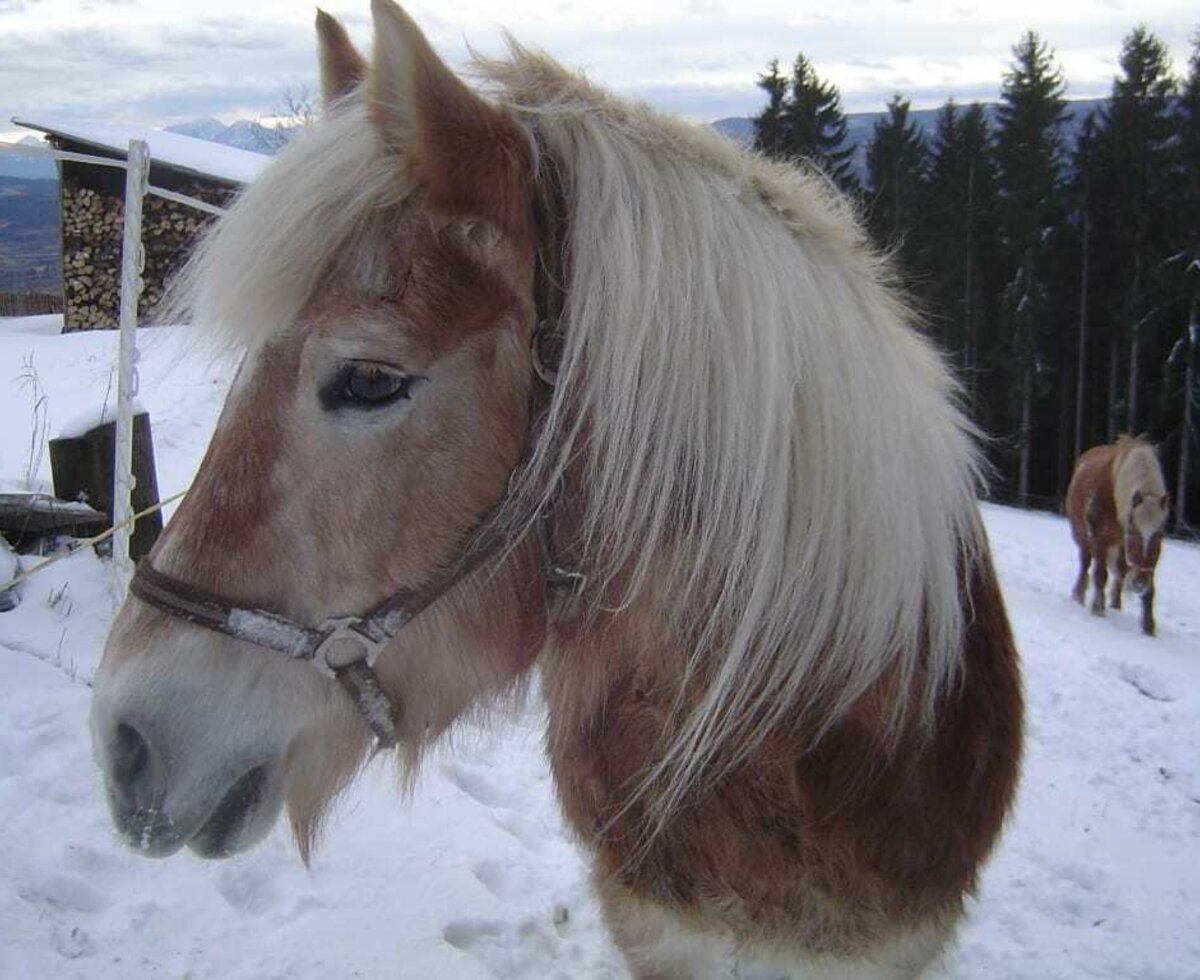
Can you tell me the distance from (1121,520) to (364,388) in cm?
987

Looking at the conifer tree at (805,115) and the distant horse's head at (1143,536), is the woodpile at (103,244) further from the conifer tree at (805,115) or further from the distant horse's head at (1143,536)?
the conifer tree at (805,115)

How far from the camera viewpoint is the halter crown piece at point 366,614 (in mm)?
1345

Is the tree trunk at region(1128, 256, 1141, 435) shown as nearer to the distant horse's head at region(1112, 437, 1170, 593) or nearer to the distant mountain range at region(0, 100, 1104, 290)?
the distant mountain range at region(0, 100, 1104, 290)

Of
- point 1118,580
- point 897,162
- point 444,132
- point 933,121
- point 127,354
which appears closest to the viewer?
point 444,132

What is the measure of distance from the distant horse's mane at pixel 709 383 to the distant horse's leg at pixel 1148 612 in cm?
867

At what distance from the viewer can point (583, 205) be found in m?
1.46

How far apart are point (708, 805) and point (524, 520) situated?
0.73 m

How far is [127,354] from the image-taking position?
384cm

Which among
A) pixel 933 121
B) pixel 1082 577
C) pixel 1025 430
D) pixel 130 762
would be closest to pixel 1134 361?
pixel 1025 430

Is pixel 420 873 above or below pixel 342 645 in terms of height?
below

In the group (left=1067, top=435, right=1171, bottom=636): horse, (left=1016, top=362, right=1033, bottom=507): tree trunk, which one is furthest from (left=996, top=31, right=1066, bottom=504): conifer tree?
(left=1067, top=435, right=1171, bottom=636): horse

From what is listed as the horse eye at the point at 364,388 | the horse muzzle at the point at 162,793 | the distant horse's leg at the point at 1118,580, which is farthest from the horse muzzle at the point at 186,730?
the distant horse's leg at the point at 1118,580

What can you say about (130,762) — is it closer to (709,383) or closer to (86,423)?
(709,383)

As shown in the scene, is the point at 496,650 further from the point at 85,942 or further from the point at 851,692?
the point at 85,942
